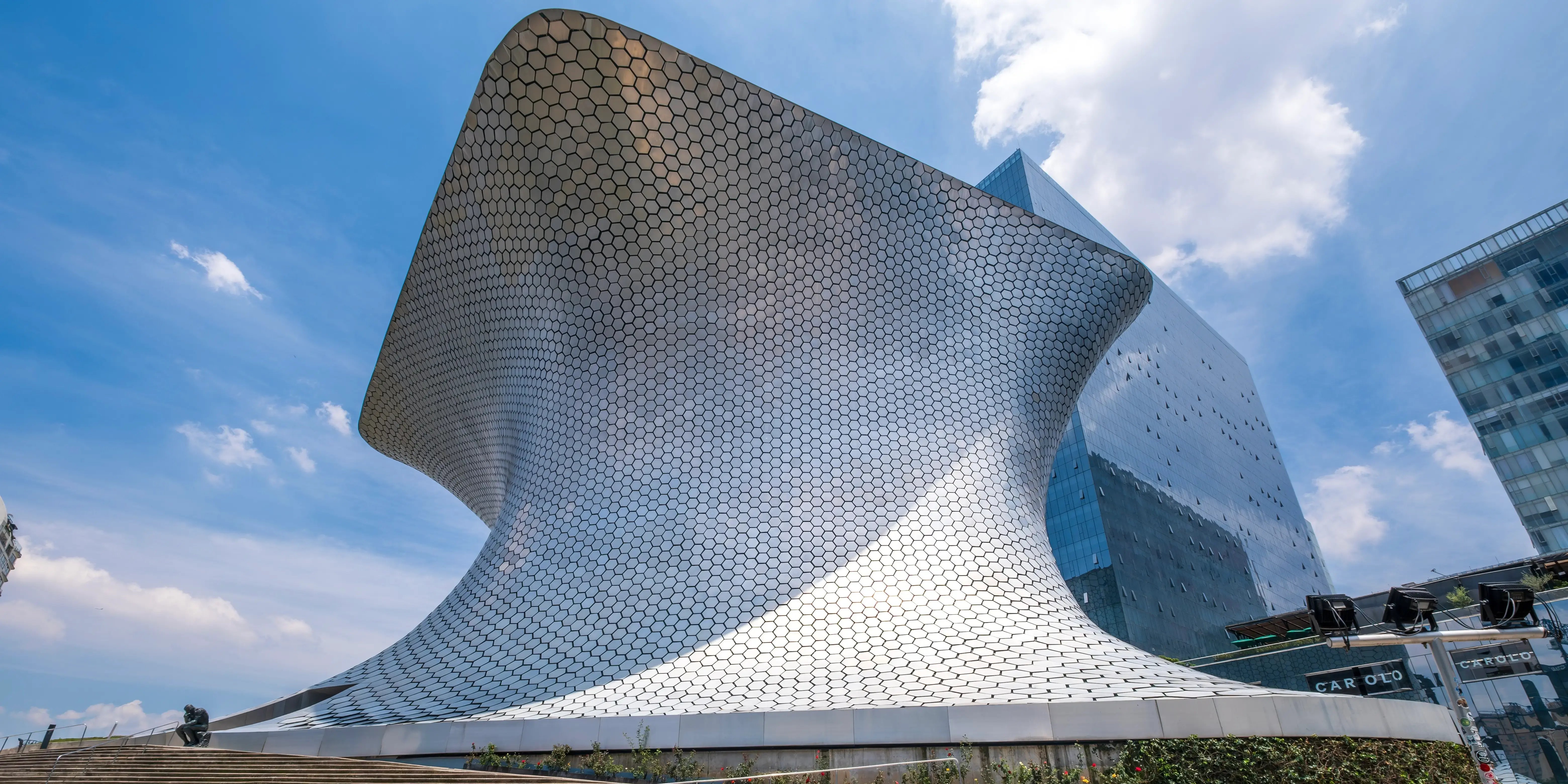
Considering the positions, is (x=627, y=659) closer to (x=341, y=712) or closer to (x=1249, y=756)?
(x=341, y=712)

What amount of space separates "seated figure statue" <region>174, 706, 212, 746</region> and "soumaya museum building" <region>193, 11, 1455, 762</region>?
411 mm

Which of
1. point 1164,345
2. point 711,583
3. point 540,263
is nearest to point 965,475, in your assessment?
point 711,583

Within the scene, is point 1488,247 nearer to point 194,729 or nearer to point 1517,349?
point 1517,349

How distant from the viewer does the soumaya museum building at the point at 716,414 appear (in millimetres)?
Result: 9273

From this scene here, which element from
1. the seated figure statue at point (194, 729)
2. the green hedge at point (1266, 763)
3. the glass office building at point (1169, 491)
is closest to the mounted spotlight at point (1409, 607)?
the green hedge at point (1266, 763)

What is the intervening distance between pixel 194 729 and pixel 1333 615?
12214 millimetres

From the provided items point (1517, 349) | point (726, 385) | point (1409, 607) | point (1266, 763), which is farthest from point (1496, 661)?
point (1517, 349)

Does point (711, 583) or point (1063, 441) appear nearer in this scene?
point (711, 583)

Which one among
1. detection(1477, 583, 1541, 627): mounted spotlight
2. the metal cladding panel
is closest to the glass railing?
the metal cladding panel

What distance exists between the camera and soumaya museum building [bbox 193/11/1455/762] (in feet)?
30.4

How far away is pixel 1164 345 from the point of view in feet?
186

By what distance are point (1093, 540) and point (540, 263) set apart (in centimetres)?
3518

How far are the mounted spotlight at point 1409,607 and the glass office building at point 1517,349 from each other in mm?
43069

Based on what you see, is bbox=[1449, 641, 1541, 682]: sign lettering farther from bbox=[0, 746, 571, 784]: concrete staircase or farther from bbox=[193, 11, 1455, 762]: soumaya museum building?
bbox=[0, 746, 571, 784]: concrete staircase
